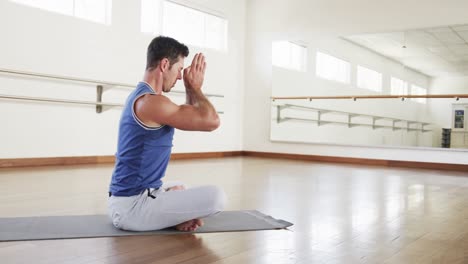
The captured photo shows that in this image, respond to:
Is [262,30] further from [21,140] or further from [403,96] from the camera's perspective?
[21,140]

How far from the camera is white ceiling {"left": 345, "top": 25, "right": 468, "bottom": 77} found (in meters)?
5.86

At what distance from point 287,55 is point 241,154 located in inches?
69.2

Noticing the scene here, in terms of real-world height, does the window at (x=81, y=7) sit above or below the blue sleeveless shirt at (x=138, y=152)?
above

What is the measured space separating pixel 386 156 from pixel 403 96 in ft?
2.76

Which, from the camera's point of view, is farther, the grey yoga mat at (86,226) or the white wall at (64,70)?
the white wall at (64,70)

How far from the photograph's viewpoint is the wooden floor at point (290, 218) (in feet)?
5.36

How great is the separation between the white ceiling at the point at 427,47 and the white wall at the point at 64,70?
2.84m

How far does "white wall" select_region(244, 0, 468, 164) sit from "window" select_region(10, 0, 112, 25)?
110 inches

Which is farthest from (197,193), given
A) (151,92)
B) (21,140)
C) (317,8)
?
(317,8)

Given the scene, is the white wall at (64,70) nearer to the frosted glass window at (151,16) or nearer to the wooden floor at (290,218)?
the frosted glass window at (151,16)

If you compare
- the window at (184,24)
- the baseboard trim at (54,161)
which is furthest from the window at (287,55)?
the baseboard trim at (54,161)

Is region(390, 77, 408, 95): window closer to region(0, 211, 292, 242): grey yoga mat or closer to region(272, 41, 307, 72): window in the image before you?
region(272, 41, 307, 72): window

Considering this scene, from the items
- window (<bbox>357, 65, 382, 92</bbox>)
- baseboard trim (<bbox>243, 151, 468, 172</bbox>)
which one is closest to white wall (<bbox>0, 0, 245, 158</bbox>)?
baseboard trim (<bbox>243, 151, 468, 172</bbox>)

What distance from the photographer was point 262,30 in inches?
295
